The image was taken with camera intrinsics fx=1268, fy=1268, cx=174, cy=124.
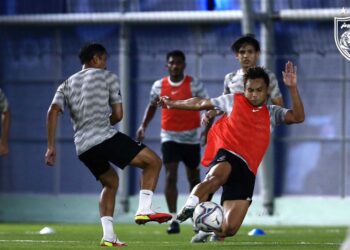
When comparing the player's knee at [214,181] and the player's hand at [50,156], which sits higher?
the player's hand at [50,156]

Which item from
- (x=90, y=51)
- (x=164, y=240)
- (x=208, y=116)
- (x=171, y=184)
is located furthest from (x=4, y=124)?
(x=171, y=184)

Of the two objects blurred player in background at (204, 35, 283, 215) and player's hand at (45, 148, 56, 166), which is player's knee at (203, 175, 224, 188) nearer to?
blurred player in background at (204, 35, 283, 215)

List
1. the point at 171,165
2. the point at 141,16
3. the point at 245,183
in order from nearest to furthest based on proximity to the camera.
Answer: the point at 245,183, the point at 171,165, the point at 141,16

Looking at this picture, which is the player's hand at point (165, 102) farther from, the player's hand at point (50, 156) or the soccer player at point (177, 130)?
the soccer player at point (177, 130)

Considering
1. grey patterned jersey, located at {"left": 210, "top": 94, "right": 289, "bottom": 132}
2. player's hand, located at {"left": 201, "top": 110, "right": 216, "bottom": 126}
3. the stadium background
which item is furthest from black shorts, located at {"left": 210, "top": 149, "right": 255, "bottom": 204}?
the stadium background

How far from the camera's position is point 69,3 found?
24.4 meters

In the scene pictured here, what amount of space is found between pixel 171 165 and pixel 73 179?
24.6ft

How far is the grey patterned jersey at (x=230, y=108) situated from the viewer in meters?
12.5

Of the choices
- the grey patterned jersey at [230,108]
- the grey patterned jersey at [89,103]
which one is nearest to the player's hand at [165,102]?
the grey patterned jersey at [230,108]

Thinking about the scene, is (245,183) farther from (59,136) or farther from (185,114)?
(59,136)

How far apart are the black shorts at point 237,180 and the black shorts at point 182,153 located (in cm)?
527

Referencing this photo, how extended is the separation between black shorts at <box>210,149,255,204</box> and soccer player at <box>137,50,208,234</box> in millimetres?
5231

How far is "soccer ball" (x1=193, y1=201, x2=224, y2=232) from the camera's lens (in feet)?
37.6

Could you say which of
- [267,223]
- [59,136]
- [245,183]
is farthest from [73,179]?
[245,183]
